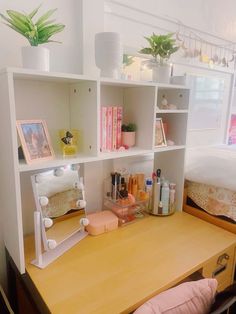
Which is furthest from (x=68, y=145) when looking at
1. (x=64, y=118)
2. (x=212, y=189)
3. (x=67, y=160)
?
(x=212, y=189)

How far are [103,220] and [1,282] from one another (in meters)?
0.63

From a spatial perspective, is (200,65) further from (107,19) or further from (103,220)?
(103,220)

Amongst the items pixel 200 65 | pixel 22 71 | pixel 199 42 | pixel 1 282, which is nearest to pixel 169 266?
pixel 1 282

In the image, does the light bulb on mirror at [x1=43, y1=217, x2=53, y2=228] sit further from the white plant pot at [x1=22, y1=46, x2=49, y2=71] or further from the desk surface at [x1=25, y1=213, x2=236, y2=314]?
the white plant pot at [x1=22, y1=46, x2=49, y2=71]

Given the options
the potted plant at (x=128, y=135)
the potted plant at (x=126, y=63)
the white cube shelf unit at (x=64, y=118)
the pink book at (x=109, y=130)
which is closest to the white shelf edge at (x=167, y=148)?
the white cube shelf unit at (x=64, y=118)

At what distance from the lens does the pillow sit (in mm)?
733

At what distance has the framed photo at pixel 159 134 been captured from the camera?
1422 mm

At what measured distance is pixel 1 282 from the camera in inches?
49.9

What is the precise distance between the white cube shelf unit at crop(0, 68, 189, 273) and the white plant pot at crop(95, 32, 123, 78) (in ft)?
0.24

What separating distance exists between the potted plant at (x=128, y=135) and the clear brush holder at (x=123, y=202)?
0.27 metres

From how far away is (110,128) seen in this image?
1258mm

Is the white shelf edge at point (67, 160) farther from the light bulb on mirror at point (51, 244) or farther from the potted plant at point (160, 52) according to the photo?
the potted plant at point (160, 52)

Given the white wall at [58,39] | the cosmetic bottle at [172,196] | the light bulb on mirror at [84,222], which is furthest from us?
the cosmetic bottle at [172,196]

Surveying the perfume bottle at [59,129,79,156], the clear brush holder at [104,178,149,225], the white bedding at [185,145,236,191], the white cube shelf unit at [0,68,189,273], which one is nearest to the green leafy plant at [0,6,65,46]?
the white cube shelf unit at [0,68,189,273]
